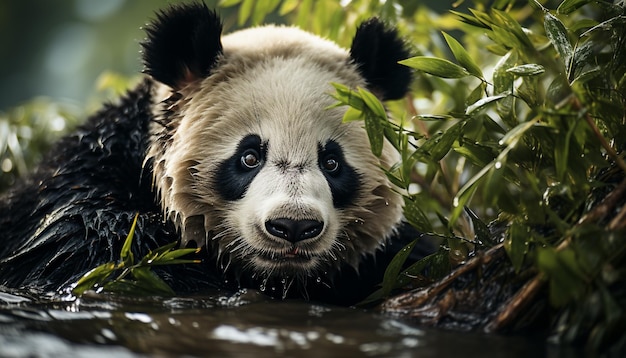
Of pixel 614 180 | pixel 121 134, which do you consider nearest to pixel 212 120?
pixel 121 134

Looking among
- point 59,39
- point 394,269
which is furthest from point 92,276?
point 59,39

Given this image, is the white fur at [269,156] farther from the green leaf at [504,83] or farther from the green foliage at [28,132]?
the green foliage at [28,132]

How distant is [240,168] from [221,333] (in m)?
1.14

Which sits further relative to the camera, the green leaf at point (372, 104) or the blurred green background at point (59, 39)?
the blurred green background at point (59, 39)

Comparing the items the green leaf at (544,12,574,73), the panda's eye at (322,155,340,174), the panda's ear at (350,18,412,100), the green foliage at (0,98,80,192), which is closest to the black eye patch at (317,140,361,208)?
the panda's eye at (322,155,340,174)

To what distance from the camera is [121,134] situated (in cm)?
326

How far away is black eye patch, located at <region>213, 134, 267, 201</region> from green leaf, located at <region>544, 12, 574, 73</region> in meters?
1.14

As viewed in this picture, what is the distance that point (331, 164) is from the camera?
3004mm

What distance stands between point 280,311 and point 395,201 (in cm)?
112

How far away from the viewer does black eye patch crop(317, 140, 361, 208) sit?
2.98m

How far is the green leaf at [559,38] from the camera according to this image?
228 centimetres

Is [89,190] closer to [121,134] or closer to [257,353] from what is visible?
[121,134]

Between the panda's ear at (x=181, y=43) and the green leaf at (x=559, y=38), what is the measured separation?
1361 mm

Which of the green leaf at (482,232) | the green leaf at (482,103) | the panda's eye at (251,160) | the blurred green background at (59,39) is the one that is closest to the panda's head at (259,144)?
the panda's eye at (251,160)
